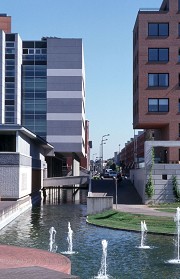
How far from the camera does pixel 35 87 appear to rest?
8869 cm

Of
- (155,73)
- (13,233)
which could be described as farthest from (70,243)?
(155,73)

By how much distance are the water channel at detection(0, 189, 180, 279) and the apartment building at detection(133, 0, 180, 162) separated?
20.4m

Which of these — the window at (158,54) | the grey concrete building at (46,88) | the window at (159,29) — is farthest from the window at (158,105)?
the grey concrete building at (46,88)

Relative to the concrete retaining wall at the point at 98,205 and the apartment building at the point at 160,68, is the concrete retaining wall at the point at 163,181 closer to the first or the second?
the concrete retaining wall at the point at 98,205

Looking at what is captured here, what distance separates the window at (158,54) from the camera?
182 ft

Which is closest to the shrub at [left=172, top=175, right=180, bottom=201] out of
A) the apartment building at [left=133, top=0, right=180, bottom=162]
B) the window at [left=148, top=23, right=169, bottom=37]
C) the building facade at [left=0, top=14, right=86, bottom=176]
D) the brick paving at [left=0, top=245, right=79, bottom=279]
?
the apartment building at [left=133, top=0, right=180, bottom=162]

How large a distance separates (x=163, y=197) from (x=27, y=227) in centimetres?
1717

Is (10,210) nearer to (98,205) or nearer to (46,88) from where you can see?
(98,205)

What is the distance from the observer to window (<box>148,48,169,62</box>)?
55625 mm

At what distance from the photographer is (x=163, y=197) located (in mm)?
47562

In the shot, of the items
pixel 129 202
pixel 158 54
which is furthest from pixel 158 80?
pixel 129 202

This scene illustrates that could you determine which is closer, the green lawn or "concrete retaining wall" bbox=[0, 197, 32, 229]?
the green lawn

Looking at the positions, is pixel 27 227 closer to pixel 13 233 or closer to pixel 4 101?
pixel 13 233

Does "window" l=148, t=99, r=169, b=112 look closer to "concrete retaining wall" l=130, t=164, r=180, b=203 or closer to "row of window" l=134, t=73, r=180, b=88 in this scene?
"row of window" l=134, t=73, r=180, b=88
